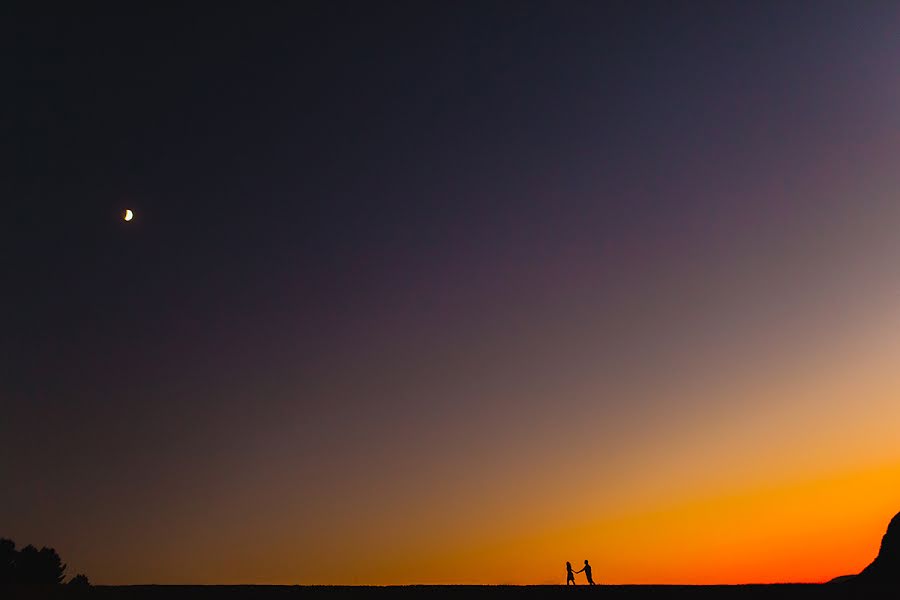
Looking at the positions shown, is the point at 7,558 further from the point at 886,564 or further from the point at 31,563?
the point at 886,564

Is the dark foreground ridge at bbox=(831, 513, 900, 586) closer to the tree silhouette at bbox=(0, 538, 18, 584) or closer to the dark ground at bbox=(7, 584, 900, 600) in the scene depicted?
the dark ground at bbox=(7, 584, 900, 600)

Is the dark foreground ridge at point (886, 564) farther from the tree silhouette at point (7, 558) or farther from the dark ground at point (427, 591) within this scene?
the tree silhouette at point (7, 558)

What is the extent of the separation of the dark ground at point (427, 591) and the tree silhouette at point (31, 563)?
1657 inches

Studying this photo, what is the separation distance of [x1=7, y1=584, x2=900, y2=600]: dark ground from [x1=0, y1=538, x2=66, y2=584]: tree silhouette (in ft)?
138

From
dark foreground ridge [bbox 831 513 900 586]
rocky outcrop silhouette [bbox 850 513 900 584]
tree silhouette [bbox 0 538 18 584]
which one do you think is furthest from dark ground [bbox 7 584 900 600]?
tree silhouette [bbox 0 538 18 584]

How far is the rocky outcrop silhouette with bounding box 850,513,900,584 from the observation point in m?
33.4

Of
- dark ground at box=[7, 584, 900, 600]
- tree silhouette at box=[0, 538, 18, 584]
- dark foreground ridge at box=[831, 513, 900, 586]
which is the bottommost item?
dark ground at box=[7, 584, 900, 600]

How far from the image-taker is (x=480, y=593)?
105ft

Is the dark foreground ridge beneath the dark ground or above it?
above

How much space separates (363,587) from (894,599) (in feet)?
73.5

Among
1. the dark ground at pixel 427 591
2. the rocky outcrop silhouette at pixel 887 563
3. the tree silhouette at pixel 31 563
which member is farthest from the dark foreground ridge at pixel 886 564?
the tree silhouette at pixel 31 563

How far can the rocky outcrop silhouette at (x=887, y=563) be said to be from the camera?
33381 millimetres

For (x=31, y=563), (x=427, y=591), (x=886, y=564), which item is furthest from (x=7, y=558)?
(x=886, y=564)

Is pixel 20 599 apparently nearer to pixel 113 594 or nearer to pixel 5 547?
pixel 113 594
